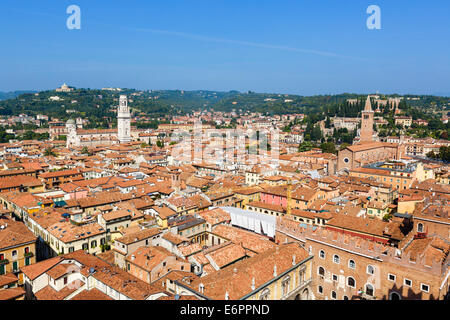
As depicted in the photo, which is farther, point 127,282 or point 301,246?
point 301,246

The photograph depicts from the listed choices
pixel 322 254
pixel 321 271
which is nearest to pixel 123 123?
pixel 322 254

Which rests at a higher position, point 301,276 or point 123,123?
point 123,123

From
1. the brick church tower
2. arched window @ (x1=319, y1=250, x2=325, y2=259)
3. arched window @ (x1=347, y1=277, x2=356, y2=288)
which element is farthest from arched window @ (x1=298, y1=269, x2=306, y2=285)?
the brick church tower

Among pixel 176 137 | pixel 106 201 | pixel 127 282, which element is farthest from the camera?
pixel 176 137

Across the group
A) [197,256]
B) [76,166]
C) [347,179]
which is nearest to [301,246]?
[197,256]

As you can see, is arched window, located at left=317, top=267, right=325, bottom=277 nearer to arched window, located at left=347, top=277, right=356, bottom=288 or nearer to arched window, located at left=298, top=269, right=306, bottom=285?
arched window, located at left=298, top=269, right=306, bottom=285

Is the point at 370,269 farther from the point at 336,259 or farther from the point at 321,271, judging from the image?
the point at 321,271

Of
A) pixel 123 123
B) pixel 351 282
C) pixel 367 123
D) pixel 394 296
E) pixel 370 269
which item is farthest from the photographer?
pixel 123 123

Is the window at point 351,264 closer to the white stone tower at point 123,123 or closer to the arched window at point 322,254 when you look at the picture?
the arched window at point 322,254

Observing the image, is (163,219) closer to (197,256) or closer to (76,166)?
(197,256)
